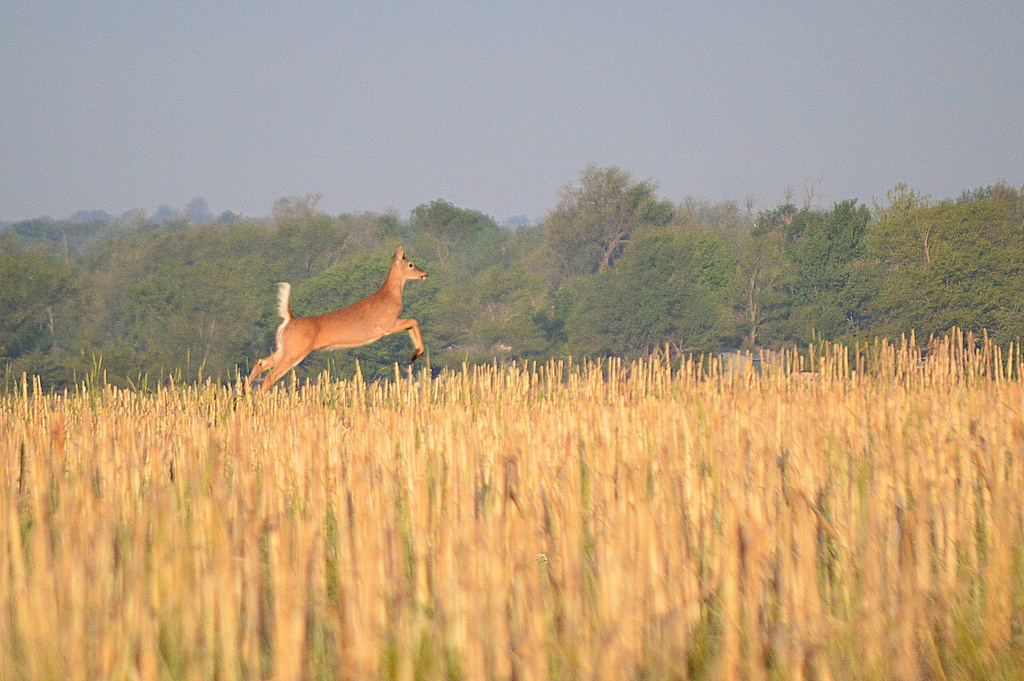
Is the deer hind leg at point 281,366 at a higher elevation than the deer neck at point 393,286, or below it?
below

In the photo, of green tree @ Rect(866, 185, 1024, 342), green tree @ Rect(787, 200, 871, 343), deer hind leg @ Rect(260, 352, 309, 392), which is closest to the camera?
deer hind leg @ Rect(260, 352, 309, 392)

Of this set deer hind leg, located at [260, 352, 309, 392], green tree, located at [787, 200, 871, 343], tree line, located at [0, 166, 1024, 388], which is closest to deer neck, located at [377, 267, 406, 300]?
deer hind leg, located at [260, 352, 309, 392]

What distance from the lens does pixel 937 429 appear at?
7.22 m

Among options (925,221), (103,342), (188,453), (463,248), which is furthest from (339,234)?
(188,453)

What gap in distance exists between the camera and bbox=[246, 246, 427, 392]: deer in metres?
13.5

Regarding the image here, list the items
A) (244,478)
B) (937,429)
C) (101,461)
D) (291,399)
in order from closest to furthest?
(244,478)
(101,461)
(937,429)
(291,399)

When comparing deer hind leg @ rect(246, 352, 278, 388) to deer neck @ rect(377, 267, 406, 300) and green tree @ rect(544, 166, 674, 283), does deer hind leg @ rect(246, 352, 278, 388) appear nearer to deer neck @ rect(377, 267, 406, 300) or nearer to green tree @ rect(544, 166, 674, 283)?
deer neck @ rect(377, 267, 406, 300)

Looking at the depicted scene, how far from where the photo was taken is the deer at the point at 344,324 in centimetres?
1352

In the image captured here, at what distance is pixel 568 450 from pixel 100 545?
3.52 meters

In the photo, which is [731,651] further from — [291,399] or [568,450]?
[291,399]

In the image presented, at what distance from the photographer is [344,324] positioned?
546 inches

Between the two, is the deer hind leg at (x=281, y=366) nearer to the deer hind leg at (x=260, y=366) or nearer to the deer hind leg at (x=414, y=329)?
the deer hind leg at (x=260, y=366)

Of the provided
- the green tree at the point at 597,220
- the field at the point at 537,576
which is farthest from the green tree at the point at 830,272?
the field at the point at 537,576

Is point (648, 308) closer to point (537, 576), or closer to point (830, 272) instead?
point (830, 272)
